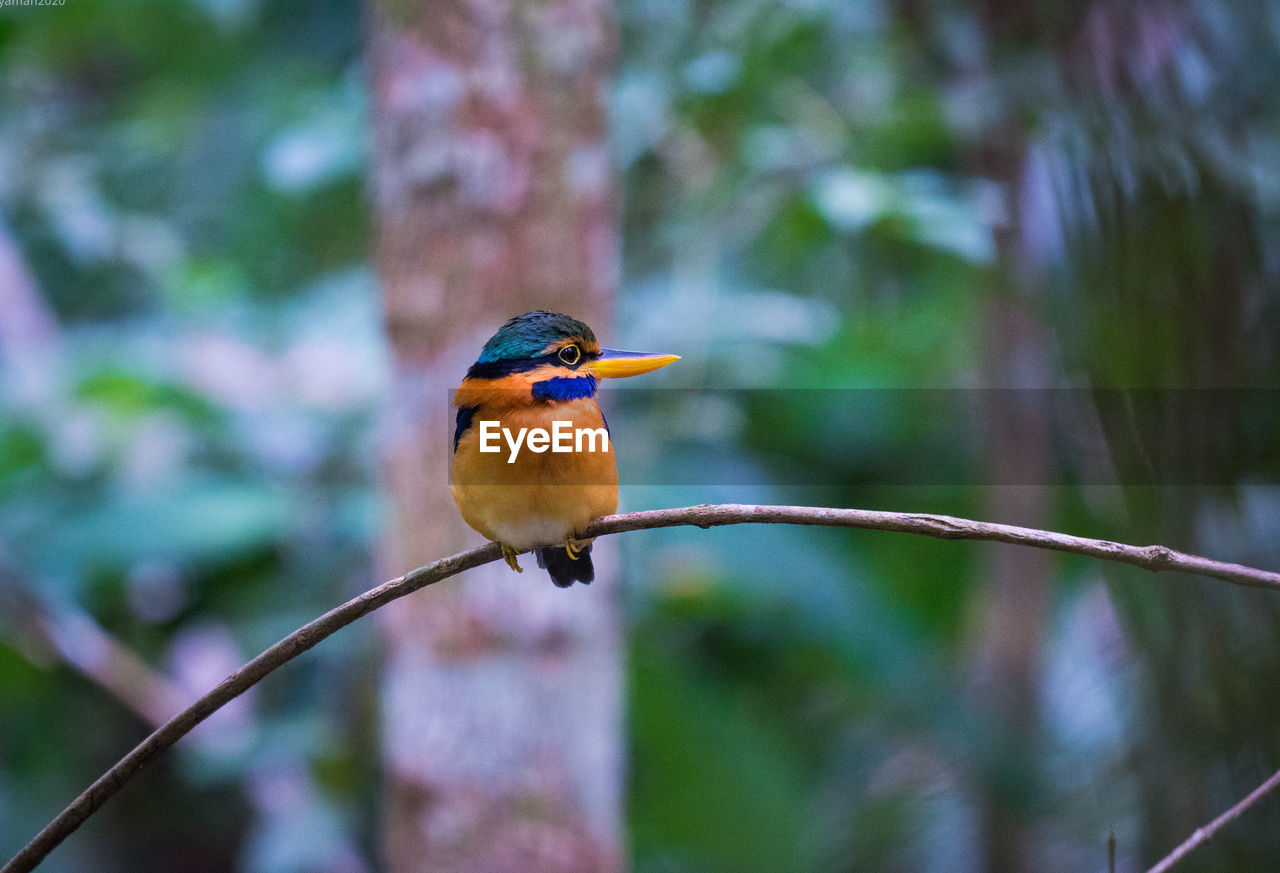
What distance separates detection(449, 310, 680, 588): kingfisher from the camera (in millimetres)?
650

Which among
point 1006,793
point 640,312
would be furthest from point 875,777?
point 640,312

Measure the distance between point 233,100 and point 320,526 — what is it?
137cm

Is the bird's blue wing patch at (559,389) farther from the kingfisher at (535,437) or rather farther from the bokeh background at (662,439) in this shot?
the bokeh background at (662,439)

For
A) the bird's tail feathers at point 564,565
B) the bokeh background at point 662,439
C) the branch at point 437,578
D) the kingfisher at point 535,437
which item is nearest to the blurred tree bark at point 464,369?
the bokeh background at point 662,439

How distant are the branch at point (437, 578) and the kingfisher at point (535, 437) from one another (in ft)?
0.67

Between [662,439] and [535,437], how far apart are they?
172cm

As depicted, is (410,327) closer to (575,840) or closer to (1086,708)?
(575,840)

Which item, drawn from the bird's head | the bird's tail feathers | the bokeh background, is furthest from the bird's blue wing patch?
the bokeh background

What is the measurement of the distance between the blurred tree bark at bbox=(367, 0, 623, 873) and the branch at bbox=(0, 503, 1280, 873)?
44.0 inches

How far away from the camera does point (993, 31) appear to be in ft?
5.68

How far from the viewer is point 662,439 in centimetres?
237

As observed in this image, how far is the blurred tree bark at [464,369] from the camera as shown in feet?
5.08
